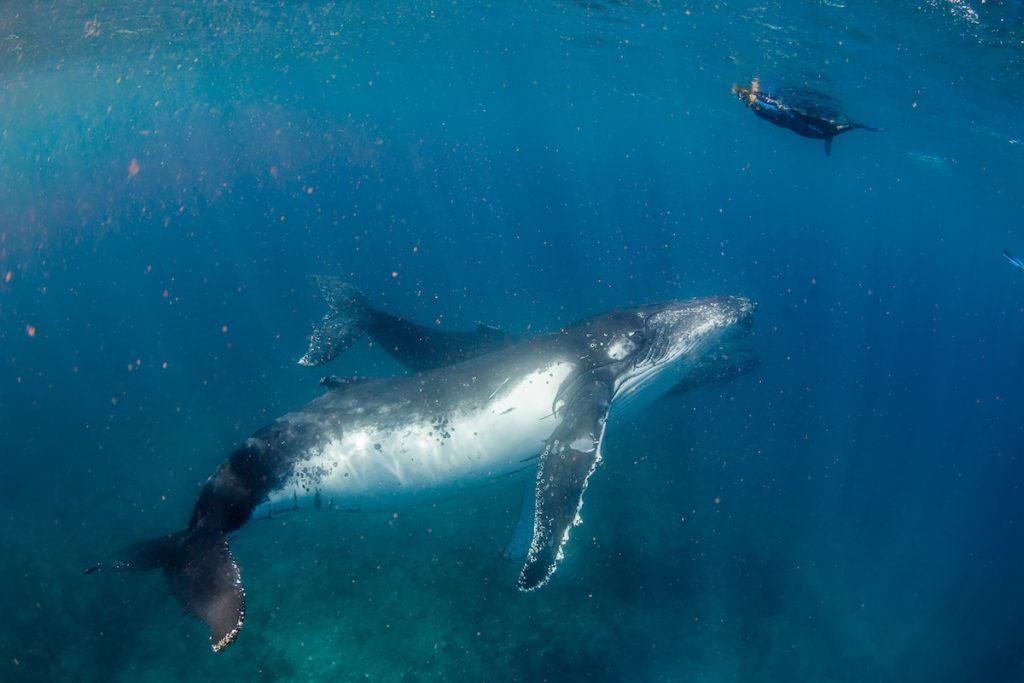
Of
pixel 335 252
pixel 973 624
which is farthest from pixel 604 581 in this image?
pixel 335 252

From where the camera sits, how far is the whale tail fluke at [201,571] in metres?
5.02

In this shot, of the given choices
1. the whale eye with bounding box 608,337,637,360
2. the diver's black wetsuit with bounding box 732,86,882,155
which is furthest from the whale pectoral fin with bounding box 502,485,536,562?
the diver's black wetsuit with bounding box 732,86,882,155

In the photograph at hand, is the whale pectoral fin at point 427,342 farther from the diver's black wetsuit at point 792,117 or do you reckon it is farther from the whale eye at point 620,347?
the diver's black wetsuit at point 792,117

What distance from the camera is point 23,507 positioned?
13.7 meters

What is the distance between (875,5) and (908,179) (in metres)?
50.4

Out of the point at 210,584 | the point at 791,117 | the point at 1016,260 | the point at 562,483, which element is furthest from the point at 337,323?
the point at 1016,260

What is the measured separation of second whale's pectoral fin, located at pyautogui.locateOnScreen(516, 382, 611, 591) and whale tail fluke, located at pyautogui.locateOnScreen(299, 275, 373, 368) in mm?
4563

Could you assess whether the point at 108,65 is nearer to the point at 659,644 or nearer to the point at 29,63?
the point at 29,63

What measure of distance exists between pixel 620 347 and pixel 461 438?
2.45 m

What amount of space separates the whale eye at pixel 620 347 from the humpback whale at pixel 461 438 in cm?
1

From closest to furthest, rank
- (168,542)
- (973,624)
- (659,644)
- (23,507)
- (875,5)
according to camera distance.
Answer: (168,542)
(659,644)
(23,507)
(973,624)
(875,5)

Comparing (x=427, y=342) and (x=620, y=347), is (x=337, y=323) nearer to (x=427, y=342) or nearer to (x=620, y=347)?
(x=427, y=342)

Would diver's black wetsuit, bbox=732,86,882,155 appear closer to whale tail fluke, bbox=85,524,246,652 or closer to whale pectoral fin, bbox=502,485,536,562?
whale pectoral fin, bbox=502,485,536,562

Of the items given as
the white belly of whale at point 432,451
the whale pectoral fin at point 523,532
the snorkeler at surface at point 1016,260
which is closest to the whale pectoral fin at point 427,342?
the white belly of whale at point 432,451
